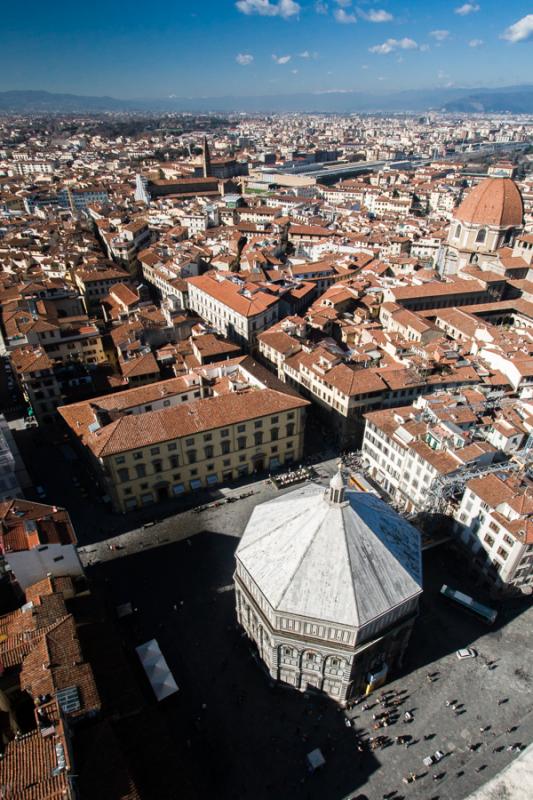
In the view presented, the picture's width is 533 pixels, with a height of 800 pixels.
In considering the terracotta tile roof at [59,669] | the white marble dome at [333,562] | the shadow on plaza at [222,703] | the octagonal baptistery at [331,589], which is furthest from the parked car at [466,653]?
the terracotta tile roof at [59,669]

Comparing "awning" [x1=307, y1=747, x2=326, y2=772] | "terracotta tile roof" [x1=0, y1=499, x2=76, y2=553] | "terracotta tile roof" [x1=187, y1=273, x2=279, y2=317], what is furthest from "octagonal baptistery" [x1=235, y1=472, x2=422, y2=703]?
"terracotta tile roof" [x1=187, y1=273, x2=279, y2=317]

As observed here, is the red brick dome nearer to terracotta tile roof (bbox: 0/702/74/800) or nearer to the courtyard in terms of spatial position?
the courtyard

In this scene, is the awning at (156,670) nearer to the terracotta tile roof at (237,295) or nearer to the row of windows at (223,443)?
the row of windows at (223,443)

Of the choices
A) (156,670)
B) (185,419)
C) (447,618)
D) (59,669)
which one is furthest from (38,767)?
(447,618)

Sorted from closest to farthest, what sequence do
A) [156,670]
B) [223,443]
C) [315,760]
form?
[315,760] → [156,670] → [223,443]

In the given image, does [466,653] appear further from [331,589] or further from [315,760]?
[331,589]

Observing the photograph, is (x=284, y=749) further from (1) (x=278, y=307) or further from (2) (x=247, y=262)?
(2) (x=247, y=262)

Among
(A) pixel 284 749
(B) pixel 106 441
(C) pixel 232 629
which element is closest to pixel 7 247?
(B) pixel 106 441

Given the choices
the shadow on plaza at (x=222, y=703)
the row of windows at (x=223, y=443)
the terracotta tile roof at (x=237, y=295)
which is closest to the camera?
the shadow on plaza at (x=222, y=703)
